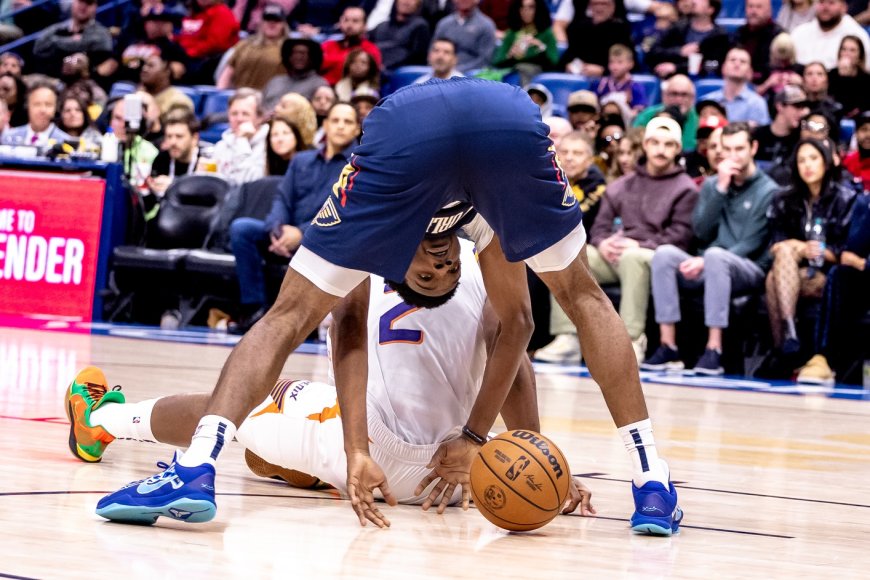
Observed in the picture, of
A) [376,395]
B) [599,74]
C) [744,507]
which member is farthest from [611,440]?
[599,74]

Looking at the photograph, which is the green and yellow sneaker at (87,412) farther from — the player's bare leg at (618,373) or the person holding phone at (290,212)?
the person holding phone at (290,212)

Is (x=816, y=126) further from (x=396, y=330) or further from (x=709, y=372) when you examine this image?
(x=396, y=330)

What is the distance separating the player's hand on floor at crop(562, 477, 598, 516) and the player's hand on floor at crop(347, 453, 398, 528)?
0.51 metres

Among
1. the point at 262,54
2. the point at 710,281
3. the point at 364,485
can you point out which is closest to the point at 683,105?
the point at 710,281

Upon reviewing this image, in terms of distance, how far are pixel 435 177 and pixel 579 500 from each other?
0.98 meters

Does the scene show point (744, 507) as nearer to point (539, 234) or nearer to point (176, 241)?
point (539, 234)

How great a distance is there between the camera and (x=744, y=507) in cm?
398

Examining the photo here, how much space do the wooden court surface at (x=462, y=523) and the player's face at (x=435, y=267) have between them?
2.00ft

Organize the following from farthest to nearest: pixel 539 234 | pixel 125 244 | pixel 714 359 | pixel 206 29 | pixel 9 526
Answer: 1. pixel 206 29
2. pixel 125 244
3. pixel 714 359
4. pixel 539 234
5. pixel 9 526

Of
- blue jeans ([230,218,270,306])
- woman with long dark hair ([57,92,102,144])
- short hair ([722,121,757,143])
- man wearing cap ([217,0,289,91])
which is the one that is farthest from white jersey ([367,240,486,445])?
man wearing cap ([217,0,289,91])

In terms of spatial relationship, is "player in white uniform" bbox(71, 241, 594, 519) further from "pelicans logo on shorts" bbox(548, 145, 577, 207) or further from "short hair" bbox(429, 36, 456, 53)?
"short hair" bbox(429, 36, 456, 53)

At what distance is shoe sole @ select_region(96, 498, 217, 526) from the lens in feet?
9.93

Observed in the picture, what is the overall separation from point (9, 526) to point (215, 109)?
11012mm

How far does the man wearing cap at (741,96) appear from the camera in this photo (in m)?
10.9
